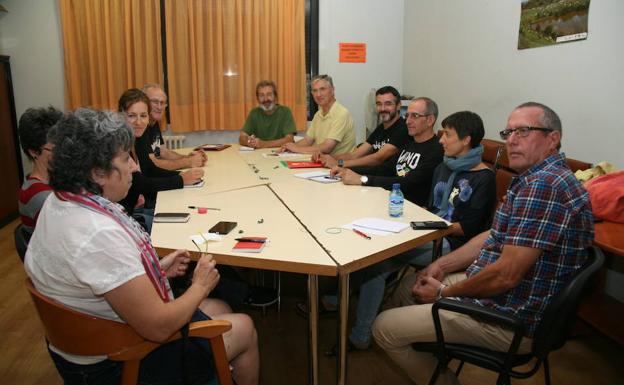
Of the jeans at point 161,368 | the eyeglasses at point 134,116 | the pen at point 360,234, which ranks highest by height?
the eyeglasses at point 134,116

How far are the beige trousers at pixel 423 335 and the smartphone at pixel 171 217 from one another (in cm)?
95

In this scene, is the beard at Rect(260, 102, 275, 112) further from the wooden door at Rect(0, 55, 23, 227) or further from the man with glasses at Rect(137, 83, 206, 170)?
the wooden door at Rect(0, 55, 23, 227)

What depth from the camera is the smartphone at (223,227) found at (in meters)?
1.78

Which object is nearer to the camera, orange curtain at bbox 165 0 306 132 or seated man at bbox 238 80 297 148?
seated man at bbox 238 80 297 148

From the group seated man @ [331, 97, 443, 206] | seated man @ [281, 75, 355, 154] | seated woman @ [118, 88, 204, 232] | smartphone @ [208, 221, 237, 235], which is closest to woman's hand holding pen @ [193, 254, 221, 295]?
smartphone @ [208, 221, 237, 235]

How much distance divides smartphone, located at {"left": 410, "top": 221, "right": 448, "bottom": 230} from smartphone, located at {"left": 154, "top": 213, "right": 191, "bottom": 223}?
100cm

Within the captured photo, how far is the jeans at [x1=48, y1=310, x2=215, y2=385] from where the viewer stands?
1223mm

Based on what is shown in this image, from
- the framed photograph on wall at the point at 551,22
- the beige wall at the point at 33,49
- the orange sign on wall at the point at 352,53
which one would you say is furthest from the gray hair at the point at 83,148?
the orange sign on wall at the point at 352,53

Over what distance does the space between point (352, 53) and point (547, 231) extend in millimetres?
4328

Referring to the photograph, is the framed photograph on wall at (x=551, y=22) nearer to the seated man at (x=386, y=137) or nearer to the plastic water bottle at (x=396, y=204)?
the seated man at (x=386, y=137)

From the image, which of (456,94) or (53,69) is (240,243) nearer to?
(456,94)

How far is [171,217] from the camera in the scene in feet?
6.47

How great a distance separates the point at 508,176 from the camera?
290 cm

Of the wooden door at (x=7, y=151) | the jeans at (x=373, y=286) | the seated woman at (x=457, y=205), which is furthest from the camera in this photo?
the wooden door at (x=7, y=151)
